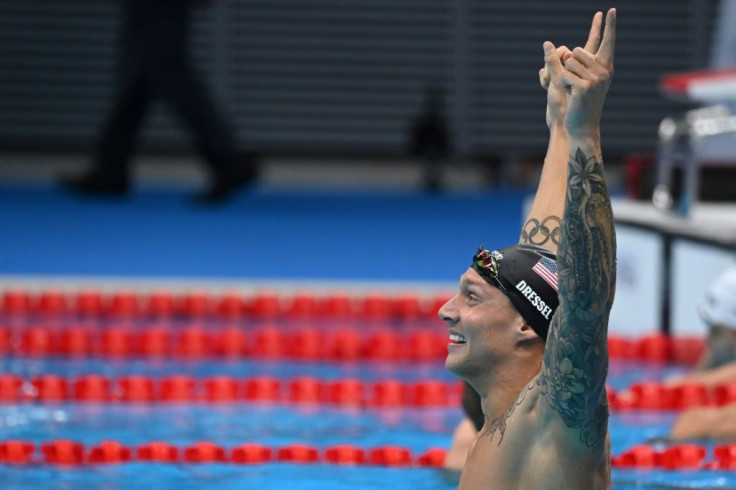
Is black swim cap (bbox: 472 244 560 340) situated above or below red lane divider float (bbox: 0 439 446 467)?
above

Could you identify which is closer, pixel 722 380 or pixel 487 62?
pixel 722 380

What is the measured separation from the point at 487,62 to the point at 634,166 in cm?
684

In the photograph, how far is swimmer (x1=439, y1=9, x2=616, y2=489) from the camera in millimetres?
2207

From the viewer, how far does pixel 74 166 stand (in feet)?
48.6

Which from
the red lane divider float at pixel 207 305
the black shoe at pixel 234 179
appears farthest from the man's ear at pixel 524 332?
the black shoe at pixel 234 179

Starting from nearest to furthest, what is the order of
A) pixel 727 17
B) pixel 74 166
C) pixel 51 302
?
pixel 51 302, pixel 727 17, pixel 74 166

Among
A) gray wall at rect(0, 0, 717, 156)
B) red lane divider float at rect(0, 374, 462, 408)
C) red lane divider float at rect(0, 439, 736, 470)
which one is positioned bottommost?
red lane divider float at rect(0, 374, 462, 408)

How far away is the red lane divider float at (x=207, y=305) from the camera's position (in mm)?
7203

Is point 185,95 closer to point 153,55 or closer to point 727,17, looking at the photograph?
point 153,55

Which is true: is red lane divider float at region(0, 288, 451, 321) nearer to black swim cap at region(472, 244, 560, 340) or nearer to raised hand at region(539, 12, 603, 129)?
raised hand at region(539, 12, 603, 129)

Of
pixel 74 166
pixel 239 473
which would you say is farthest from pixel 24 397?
pixel 74 166

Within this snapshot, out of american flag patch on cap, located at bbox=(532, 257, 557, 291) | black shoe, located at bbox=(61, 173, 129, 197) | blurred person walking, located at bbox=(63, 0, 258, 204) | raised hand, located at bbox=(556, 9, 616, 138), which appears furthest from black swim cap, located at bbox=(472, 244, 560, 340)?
black shoe, located at bbox=(61, 173, 129, 197)

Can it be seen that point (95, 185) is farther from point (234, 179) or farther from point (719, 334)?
point (719, 334)

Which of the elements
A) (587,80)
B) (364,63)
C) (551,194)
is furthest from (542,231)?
(364,63)
